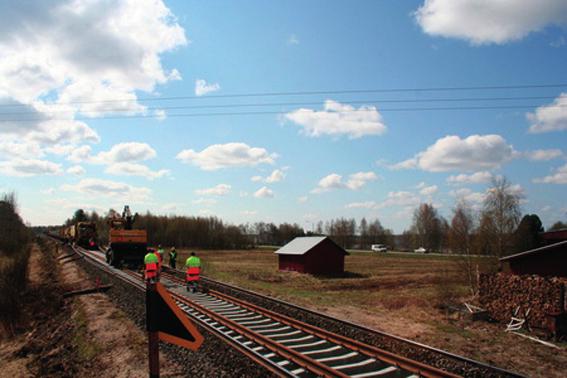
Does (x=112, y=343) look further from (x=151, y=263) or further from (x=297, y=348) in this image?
(x=151, y=263)

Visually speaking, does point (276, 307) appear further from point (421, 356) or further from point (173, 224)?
point (173, 224)

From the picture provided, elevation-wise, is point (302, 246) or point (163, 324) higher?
point (163, 324)

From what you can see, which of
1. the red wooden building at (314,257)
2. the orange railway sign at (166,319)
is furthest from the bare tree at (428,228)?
the orange railway sign at (166,319)

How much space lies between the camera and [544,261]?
17.0m

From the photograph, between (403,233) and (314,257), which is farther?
(403,233)

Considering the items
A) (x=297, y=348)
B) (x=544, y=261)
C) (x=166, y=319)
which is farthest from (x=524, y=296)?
(x=166, y=319)

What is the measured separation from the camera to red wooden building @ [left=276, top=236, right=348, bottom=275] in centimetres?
3628

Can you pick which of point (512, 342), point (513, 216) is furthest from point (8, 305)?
point (513, 216)

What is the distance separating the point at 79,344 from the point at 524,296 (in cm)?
1483

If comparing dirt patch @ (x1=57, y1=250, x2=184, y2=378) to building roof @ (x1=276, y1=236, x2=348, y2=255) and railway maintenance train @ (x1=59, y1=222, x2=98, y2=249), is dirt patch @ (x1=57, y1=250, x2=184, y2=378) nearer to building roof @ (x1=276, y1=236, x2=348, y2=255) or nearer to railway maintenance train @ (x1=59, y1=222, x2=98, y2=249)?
building roof @ (x1=276, y1=236, x2=348, y2=255)

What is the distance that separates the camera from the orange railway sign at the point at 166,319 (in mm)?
3283

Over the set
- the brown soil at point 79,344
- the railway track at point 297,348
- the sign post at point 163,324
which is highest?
the sign post at point 163,324

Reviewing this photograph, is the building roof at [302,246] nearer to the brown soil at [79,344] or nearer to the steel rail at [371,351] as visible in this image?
the brown soil at [79,344]

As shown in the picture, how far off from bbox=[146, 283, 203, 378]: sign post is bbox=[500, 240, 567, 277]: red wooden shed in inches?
673
